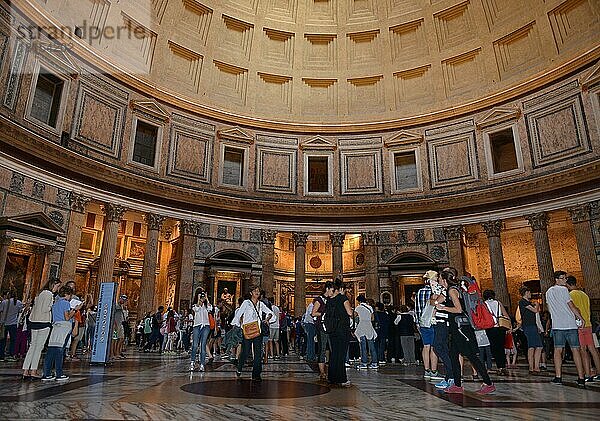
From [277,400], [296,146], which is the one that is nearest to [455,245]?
[296,146]

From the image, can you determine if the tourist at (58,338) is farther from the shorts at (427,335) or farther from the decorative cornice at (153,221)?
the decorative cornice at (153,221)

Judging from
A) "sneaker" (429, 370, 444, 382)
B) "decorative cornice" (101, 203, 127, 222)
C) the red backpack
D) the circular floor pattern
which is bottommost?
the circular floor pattern

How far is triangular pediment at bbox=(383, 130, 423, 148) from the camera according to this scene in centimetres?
2184

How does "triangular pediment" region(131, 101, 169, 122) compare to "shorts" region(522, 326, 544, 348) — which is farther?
"triangular pediment" region(131, 101, 169, 122)

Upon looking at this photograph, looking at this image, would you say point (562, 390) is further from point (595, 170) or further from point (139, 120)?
point (139, 120)

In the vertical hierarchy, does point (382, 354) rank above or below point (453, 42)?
below

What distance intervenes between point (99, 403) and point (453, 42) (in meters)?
22.6

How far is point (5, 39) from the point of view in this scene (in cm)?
1420

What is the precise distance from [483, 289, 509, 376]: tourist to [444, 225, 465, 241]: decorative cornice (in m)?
10.6

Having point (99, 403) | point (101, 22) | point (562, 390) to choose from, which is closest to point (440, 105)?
point (101, 22)

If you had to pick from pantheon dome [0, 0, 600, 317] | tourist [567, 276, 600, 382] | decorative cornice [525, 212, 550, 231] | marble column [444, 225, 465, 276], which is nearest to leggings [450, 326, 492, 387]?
tourist [567, 276, 600, 382]

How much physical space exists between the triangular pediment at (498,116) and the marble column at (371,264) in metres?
7.51

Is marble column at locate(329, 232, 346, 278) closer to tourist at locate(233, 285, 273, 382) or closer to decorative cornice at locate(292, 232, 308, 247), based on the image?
decorative cornice at locate(292, 232, 308, 247)

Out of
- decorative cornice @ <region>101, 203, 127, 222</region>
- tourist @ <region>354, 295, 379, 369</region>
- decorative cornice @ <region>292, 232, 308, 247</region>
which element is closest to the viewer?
tourist @ <region>354, 295, 379, 369</region>
